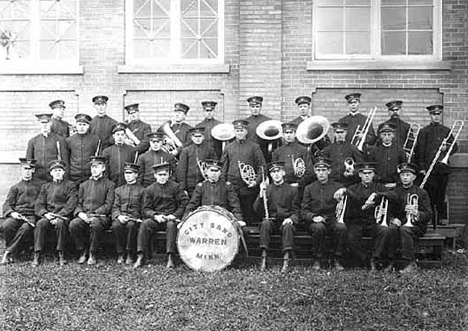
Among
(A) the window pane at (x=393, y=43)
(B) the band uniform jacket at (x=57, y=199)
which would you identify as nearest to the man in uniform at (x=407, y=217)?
(A) the window pane at (x=393, y=43)

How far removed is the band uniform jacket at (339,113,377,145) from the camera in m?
9.80

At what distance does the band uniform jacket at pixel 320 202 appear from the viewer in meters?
8.55

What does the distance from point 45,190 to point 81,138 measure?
43.6 inches

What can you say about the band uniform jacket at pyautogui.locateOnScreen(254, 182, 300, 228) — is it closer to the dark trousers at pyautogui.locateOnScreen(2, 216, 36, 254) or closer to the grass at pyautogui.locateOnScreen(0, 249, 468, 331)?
the grass at pyautogui.locateOnScreen(0, 249, 468, 331)

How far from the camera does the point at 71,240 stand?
891cm

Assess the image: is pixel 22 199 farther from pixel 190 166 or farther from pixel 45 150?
pixel 190 166

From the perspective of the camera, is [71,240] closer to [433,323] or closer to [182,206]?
[182,206]

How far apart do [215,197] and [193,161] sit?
92 cm

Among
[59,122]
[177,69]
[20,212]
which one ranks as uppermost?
[177,69]

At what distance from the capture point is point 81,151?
9727 mm

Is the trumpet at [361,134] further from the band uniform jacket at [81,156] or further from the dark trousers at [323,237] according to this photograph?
the band uniform jacket at [81,156]

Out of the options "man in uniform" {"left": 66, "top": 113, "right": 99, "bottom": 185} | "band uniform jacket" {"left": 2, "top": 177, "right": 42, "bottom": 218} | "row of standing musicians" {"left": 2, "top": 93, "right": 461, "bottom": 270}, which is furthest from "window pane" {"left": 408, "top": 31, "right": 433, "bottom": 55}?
"band uniform jacket" {"left": 2, "top": 177, "right": 42, "bottom": 218}

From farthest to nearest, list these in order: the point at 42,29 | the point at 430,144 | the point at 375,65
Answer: the point at 42,29, the point at 375,65, the point at 430,144

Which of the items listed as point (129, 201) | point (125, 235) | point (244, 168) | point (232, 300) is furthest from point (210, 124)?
point (232, 300)
